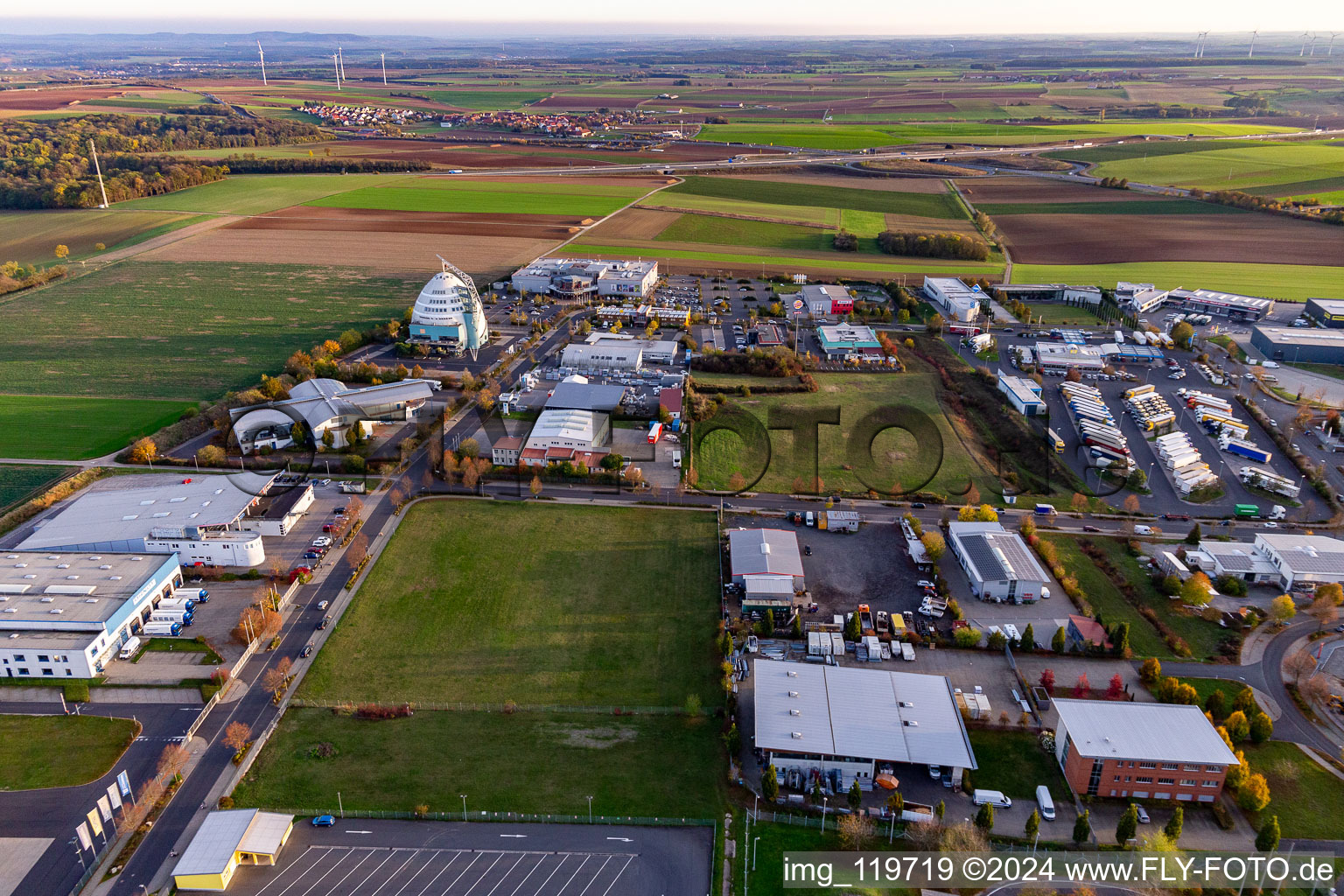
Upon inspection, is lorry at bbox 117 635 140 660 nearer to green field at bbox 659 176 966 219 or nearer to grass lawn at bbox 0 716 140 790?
grass lawn at bbox 0 716 140 790

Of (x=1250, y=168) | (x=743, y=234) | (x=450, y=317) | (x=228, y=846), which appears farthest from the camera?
(x=1250, y=168)

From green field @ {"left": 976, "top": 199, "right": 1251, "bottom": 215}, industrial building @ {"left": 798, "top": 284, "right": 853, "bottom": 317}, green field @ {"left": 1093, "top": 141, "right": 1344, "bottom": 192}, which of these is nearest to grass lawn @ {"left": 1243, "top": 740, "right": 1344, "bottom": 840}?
industrial building @ {"left": 798, "top": 284, "right": 853, "bottom": 317}

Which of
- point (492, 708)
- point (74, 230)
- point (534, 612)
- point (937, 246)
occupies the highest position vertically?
point (74, 230)

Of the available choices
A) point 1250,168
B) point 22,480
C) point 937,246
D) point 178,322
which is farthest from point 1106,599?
point 1250,168

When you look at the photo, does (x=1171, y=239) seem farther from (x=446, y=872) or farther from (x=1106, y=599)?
(x=446, y=872)

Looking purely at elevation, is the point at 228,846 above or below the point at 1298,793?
above

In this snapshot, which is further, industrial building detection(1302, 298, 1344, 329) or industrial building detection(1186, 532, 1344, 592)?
industrial building detection(1302, 298, 1344, 329)

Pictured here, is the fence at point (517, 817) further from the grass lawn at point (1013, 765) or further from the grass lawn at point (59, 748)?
the grass lawn at point (1013, 765)
